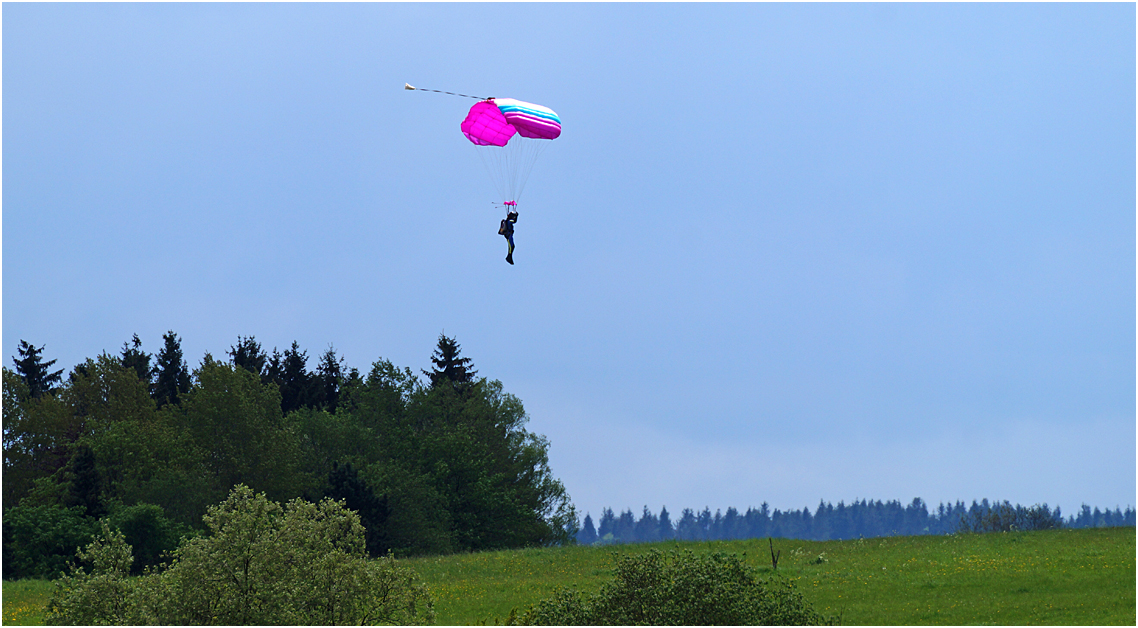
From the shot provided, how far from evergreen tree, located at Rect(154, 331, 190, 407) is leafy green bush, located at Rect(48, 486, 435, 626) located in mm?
68700

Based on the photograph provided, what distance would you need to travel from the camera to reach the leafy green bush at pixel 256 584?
21.1m

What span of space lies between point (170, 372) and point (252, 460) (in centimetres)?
2789

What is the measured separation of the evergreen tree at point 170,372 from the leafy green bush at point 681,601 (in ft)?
237

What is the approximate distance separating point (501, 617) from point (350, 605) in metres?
16.4

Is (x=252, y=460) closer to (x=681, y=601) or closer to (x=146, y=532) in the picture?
(x=146, y=532)

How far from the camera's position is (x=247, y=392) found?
71000 mm

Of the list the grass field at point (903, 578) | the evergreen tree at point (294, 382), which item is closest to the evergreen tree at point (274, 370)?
the evergreen tree at point (294, 382)

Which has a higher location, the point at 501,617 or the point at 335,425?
the point at 335,425

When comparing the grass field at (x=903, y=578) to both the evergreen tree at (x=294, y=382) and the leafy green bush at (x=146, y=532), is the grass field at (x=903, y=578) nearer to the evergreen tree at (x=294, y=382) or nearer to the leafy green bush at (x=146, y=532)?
the leafy green bush at (x=146, y=532)

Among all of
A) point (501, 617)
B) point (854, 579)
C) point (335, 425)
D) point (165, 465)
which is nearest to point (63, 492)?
point (165, 465)

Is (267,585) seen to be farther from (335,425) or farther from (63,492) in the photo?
(335,425)

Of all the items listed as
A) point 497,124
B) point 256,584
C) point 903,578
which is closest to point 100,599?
point 256,584

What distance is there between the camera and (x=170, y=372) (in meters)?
90.4

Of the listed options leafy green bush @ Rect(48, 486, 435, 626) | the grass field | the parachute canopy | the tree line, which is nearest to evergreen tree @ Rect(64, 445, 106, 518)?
the tree line
